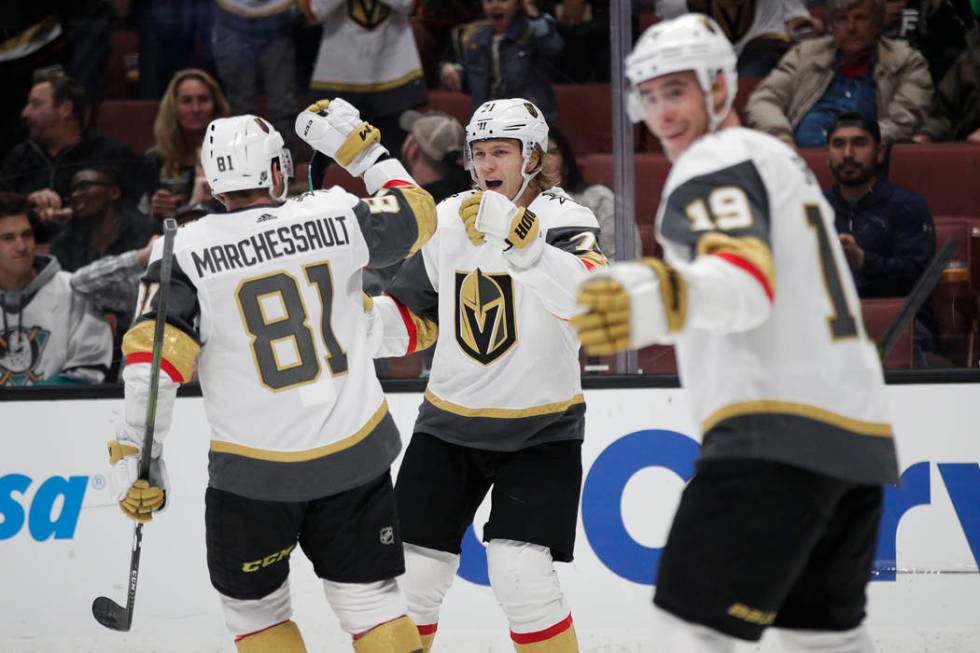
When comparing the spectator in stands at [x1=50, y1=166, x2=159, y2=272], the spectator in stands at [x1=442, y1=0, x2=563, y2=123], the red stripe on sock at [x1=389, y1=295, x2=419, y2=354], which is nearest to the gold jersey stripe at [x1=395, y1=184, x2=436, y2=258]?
the red stripe on sock at [x1=389, y1=295, x2=419, y2=354]

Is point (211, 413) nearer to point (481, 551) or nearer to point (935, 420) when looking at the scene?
point (481, 551)

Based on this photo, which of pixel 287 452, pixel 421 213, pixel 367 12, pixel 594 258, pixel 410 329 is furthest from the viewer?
pixel 367 12

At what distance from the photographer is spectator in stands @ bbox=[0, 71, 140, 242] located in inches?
176

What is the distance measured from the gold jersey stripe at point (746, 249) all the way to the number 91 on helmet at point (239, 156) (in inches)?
46.2

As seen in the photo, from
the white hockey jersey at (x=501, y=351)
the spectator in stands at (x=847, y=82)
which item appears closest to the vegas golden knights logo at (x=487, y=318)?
the white hockey jersey at (x=501, y=351)

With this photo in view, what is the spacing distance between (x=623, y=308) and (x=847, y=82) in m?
2.90

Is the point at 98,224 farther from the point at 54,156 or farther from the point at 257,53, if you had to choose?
the point at 257,53

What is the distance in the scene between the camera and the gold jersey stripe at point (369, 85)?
468 cm

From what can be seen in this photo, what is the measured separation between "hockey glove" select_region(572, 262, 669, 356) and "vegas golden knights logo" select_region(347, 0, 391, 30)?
3015 millimetres

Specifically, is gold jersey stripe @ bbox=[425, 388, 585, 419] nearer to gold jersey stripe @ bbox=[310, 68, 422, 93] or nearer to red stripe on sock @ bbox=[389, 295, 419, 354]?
red stripe on sock @ bbox=[389, 295, 419, 354]

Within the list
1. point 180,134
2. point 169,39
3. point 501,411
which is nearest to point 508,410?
point 501,411

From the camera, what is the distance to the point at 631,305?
1970 mm

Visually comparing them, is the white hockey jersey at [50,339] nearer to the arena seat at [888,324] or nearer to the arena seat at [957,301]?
the arena seat at [888,324]

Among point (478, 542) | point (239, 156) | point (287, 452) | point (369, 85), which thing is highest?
point (239, 156)
